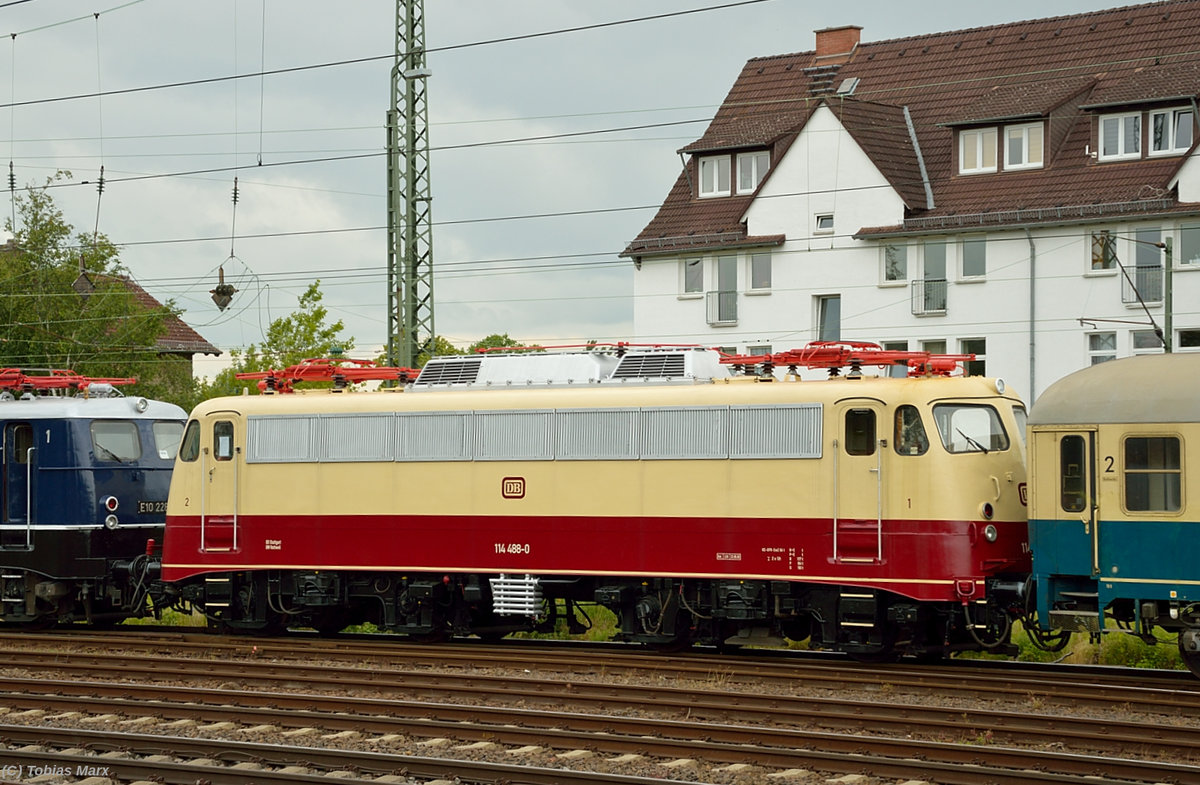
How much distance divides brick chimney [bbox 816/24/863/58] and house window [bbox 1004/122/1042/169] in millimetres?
8098

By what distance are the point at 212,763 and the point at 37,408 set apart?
12284mm

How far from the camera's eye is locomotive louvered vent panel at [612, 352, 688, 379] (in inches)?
802

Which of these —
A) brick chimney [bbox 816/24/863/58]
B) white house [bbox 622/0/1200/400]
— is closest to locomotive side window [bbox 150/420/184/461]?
white house [bbox 622/0/1200/400]

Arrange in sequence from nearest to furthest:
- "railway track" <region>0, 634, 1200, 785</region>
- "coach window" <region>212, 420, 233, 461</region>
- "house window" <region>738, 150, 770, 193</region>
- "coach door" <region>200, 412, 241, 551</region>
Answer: "railway track" <region>0, 634, 1200, 785</region> → "coach door" <region>200, 412, 241, 551</region> → "coach window" <region>212, 420, 233, 461</region> → "house window" <region>738, 150, 770, 193</region>

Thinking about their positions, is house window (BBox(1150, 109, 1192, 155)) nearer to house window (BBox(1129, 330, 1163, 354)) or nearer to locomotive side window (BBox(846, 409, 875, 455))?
house window (BBox(1129, 330, 1163, 354))

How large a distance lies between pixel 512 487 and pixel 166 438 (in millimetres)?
7470

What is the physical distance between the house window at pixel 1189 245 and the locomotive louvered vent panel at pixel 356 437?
81.9ft

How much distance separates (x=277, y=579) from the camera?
2208cm

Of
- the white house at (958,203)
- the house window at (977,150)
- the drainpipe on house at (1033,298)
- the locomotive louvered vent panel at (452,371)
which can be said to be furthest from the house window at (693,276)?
the locomotive louvered vent panel at (452,371)

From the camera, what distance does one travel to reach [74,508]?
23.3 m

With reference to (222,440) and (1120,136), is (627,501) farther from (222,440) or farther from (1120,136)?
(1120,136)

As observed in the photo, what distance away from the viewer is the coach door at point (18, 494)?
2338 centimetres

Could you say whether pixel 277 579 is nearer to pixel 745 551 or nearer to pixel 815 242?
pixel 745 551

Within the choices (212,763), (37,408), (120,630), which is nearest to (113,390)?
(37,408)
